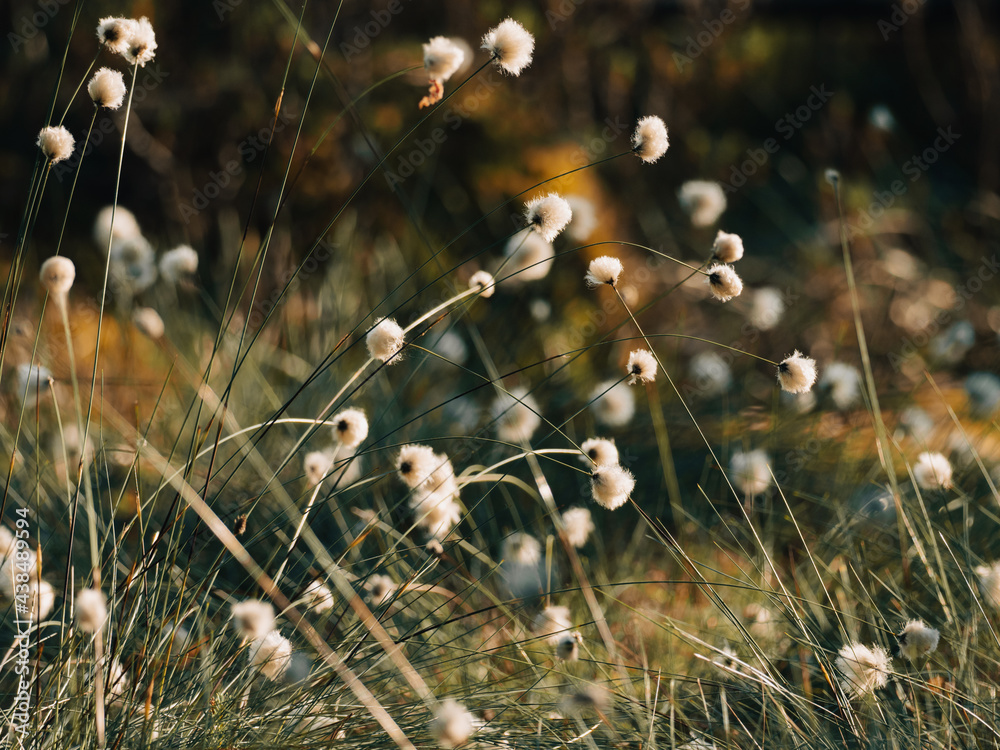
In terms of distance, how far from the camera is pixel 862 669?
1124 millimetres

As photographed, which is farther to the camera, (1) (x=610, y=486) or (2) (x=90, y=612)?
(1) (x=610, y=486)

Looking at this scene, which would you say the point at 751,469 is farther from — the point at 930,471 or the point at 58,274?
the point at 58,274

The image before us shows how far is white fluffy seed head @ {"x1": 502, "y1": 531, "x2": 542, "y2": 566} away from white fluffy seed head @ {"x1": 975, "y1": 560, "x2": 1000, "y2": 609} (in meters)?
0.78

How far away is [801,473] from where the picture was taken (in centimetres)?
207

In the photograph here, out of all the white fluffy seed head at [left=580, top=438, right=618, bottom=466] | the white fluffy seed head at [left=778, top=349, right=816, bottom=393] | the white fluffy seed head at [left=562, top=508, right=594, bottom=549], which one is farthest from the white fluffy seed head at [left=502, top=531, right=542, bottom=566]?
the white fluffy seed head at [left=778, top=349, right=816, bottom=393]

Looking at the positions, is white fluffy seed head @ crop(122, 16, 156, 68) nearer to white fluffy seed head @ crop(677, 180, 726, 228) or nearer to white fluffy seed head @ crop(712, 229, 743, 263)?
white fluffy seed head @ crop(712, 229, 743, 263)

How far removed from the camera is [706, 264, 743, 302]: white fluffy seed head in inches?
45.0
